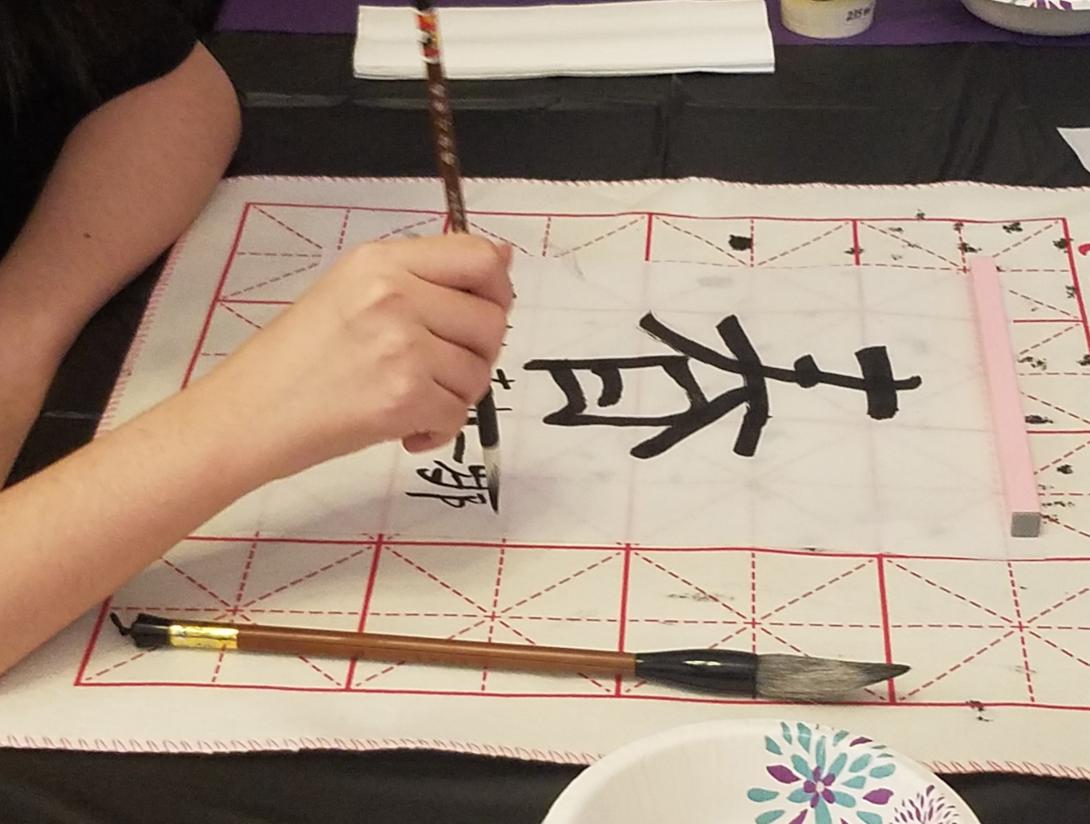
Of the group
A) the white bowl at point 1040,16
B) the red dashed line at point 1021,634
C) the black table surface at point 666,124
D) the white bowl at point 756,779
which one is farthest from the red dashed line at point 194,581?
the white bowl at point 1040,16

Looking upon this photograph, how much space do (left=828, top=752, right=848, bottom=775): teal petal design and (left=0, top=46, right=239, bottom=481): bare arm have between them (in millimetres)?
418

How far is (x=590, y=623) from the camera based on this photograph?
0.58 m

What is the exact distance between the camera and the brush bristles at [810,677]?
543 millimetres

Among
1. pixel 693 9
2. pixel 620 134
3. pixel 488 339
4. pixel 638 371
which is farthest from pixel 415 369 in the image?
pixel 693 9

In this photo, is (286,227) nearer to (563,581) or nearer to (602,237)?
(602,237)

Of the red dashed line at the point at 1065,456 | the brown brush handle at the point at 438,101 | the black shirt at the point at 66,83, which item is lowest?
Result: the red dashed line at the point at 1065,456

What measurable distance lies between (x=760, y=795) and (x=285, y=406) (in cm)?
26

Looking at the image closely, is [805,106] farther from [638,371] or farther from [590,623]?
[590,623]

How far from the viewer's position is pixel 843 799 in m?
0.46

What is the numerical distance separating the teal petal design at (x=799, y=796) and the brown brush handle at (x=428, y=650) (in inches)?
4.2

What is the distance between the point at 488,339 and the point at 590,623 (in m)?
0.13

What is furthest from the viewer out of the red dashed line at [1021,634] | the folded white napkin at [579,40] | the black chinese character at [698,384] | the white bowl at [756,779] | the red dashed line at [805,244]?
the folded white napkin at [579,40]

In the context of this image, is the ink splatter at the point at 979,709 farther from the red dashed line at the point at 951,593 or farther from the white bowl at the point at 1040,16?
the white bowl at the point at 1040,16

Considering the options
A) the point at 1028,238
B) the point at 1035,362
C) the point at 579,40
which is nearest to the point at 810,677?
the point at 1035,362
